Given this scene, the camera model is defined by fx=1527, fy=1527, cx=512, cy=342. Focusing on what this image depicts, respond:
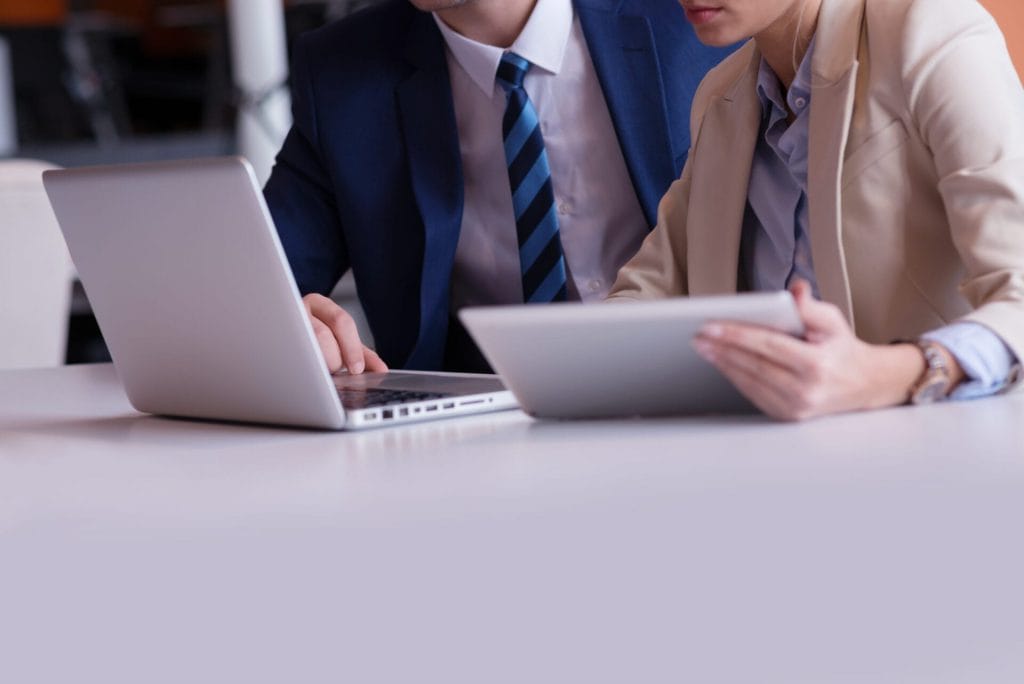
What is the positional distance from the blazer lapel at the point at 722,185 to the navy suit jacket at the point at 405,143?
343 millimetres

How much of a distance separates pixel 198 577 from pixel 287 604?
69 mm

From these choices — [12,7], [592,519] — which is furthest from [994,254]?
[12,7]

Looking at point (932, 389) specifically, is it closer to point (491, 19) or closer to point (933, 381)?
point (933, 381)

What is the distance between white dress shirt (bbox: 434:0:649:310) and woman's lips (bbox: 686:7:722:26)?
55 centimetres

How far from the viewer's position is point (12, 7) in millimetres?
8711

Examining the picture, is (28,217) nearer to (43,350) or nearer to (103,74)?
(43,350)

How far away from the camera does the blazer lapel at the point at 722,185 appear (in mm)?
1553

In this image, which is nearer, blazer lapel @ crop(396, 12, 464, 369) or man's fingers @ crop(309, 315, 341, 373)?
man's fingers @ crop(309, 315, 341, 373)

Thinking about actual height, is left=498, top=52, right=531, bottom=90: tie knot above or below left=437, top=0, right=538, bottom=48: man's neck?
below

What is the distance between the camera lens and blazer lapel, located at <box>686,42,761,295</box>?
1553 mm

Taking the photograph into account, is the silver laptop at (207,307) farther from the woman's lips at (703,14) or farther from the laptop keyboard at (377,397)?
the woman's lips at (703,14)

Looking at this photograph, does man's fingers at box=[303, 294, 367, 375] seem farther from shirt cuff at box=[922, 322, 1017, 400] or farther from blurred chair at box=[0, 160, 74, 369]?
blurred chair at box=[0, 160, 74, 369]

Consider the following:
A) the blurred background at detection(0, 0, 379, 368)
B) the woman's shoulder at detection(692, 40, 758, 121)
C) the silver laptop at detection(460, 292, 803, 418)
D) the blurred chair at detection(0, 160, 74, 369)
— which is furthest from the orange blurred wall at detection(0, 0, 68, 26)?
the silver laptop at detection(460, 292, 803, 418)

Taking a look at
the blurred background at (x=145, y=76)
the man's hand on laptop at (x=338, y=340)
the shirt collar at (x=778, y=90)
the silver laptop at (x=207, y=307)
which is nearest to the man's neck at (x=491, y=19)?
the shirt collar at (x=778, y=90)
